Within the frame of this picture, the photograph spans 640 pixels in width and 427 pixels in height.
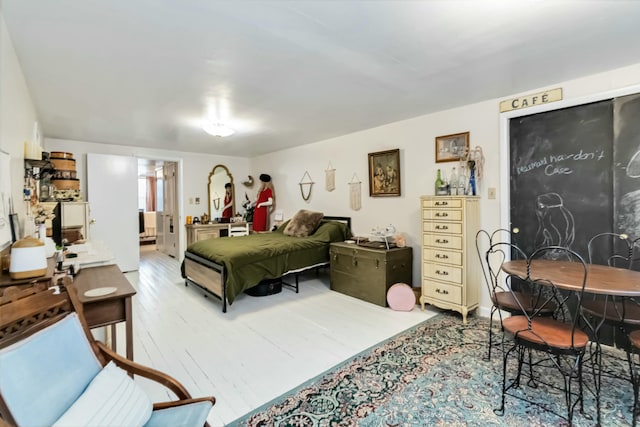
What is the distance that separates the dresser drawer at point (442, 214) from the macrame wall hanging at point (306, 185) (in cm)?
252

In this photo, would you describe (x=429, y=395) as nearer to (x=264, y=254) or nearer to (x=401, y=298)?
(x=401, y=298)

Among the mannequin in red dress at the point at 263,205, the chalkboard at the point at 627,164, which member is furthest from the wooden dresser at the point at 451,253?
the mannequin in red dress at the point at 263,205

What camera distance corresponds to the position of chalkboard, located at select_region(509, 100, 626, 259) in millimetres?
2594

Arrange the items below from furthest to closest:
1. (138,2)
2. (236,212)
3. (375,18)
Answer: (236,212)
(375,18)
(138,2)

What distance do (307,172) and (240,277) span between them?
2599 millimetres

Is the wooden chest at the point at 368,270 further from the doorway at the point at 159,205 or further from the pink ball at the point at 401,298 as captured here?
the doorway at the point at 159,205

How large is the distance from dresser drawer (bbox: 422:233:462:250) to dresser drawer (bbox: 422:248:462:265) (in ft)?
0.18

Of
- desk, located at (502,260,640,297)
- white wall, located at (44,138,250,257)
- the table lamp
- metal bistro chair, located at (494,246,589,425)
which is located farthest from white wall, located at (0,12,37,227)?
desk, located at (502,260,640,297)

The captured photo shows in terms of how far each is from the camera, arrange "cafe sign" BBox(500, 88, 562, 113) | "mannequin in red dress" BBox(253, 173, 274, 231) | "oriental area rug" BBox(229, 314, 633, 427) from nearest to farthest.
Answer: "oriental area rug" BBox(229, 314, 633, 427) → "cafe sign" BBox(500, 88, 562, 113) → "mannequin in red dress" BBox(253, 173, 274, 231)

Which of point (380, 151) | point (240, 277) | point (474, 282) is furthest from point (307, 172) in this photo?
point (474, 282)

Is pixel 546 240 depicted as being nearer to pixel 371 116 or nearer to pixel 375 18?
pixel 371 116

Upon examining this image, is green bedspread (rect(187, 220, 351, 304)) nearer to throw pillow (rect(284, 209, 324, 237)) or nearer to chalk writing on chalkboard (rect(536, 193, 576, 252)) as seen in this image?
throw pillow (rect(284, 209, 324, 237))

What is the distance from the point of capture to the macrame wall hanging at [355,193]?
4627mm

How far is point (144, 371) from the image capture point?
49.8 inches
